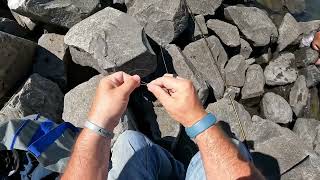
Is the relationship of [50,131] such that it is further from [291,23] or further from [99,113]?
[291,23]

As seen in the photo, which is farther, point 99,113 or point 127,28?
point 127,28

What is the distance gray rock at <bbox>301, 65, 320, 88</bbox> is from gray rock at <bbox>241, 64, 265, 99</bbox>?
0.78m

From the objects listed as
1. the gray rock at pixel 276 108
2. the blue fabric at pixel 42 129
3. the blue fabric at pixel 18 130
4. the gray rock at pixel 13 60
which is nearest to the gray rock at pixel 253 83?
the gray rock at pixel 276 108

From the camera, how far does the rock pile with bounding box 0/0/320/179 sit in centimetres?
429

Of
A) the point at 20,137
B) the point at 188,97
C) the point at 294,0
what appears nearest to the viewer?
the point at 188,97

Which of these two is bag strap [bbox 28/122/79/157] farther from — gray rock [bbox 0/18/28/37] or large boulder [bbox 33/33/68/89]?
gray rock [bbox 0/18/28/37]

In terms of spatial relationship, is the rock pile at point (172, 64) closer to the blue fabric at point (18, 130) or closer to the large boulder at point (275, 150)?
the large boulder at point (275, 150)

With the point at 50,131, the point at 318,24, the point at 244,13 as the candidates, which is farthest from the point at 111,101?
the point at 318,24

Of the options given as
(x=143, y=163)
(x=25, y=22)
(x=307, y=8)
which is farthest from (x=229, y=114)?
(x=307, y=8)

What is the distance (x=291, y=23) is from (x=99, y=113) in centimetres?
510

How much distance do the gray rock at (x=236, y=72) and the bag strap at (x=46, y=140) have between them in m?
2.83

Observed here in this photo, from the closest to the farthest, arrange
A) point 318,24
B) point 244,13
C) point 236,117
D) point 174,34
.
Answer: point 236,117
point 174,34
point 244,13
point 318,24

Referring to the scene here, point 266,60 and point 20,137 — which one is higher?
point 20,137

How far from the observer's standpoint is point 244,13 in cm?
625
